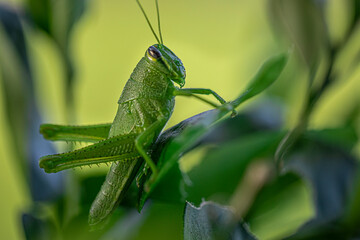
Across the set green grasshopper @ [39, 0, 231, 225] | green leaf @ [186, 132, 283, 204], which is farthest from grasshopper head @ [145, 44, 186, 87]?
green leaf @ [186, 132, 283, 204]

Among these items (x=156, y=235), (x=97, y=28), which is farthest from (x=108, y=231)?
(x=97, y=28)

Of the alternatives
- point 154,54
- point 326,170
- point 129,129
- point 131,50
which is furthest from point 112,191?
point 131,50

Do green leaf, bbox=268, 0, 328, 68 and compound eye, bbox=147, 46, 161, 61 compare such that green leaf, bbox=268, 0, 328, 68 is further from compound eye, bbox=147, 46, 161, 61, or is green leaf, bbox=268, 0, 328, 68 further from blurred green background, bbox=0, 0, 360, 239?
blurred green background, bbox=0, 0, 360, 239

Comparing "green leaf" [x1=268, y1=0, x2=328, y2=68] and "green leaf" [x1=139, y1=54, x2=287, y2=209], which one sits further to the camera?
"green leaf" [x1=268, y1=0, x2=328, y2=68]

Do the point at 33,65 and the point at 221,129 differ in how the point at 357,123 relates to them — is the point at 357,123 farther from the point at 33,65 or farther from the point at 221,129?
the point at 33,65

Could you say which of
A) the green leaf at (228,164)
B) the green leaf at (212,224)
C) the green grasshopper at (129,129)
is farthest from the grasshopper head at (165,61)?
the green leaf at (212,224)

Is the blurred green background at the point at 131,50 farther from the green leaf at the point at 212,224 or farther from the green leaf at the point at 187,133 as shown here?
the green leaf at the point at 212,224
